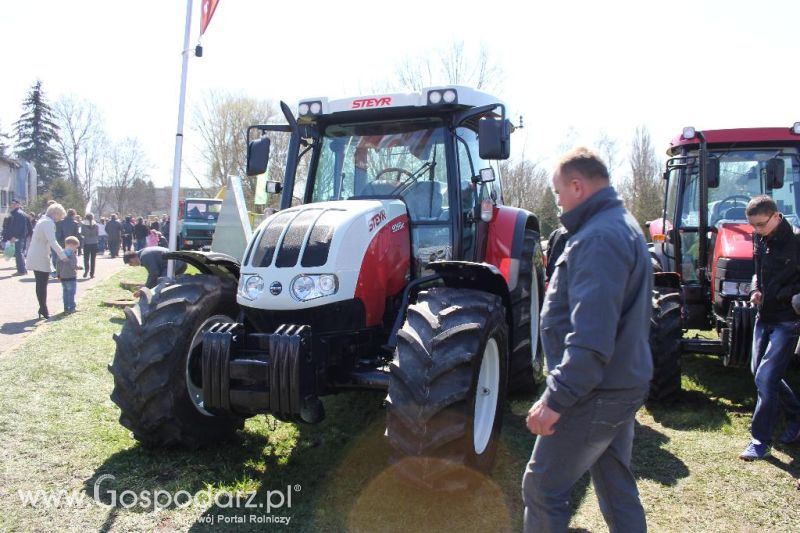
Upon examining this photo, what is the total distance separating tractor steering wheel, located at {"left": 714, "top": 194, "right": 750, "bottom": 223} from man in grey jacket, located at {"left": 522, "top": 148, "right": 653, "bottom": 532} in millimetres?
4829

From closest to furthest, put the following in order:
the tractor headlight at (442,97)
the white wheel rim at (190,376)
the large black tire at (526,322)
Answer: the white wheel rim at (190,376), the tractor headlight at (442,97), the large black tire at (526,322)

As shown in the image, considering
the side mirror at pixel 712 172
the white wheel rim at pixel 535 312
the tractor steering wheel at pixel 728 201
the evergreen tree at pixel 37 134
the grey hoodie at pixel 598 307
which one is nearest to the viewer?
the grey hoodie at pixel 598 307

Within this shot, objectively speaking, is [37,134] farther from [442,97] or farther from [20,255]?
[442,97]

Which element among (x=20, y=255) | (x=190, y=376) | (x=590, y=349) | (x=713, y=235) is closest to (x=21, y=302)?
(x=20, y=255)

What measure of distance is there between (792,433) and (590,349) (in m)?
3.42

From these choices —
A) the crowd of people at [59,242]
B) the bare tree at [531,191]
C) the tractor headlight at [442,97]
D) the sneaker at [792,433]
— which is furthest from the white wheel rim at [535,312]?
the bare tree at [531,191]

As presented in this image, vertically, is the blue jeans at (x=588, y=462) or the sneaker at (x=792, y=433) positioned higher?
the blue jeans at (x=588, y=462)

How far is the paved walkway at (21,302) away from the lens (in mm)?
8648

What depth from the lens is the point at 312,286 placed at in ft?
13.1

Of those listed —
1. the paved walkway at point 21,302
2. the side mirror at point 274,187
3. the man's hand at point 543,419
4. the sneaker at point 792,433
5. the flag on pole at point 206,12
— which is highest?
the flag on pole at point 206,12

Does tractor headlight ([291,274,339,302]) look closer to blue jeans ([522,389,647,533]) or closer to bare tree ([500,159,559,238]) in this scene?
blue jeans ([522,389,647,533])

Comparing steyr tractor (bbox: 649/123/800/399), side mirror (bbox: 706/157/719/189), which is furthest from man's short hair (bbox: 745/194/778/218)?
side mirror (bbox: 706/157/719/189)

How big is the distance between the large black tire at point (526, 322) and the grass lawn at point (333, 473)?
316 millimetres

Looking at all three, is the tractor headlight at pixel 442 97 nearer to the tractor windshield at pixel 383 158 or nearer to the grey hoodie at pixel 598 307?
the tractor windshield at pixel 383 158
